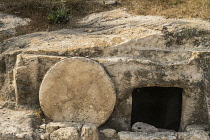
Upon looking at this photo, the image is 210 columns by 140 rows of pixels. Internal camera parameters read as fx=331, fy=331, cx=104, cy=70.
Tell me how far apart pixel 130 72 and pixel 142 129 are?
1147mm

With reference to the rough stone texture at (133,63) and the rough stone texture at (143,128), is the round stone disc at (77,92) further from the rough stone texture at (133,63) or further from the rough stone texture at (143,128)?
the rough stone texture at (143,128)

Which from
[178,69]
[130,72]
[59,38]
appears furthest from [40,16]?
[178,69]

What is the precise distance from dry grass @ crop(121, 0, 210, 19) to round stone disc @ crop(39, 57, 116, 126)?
2981mm

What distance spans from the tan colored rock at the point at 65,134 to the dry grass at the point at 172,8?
3.87m

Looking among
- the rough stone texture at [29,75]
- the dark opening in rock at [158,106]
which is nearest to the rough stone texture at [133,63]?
the rough stone texture at [29,75]

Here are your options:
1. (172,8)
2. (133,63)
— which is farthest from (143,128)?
(172,8)

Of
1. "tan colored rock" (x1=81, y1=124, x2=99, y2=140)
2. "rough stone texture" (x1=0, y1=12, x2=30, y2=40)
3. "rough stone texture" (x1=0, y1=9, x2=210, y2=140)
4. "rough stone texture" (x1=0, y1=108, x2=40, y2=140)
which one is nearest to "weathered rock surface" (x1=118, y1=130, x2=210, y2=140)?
"rough stone texture" (x1=0, y1=9, x2=210, y2=140)

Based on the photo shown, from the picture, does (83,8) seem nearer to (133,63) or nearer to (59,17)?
(59,17)

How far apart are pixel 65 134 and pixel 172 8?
467 cm

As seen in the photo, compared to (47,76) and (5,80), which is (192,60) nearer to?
(47,76)

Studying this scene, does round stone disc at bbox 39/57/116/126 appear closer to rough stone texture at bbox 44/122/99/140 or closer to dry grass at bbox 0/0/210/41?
rough stone texture at bbox 44/122/99/140

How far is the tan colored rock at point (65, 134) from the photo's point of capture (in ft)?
19.4

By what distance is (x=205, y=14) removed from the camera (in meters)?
8.01

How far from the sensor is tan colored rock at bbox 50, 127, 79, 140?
19.4ft
